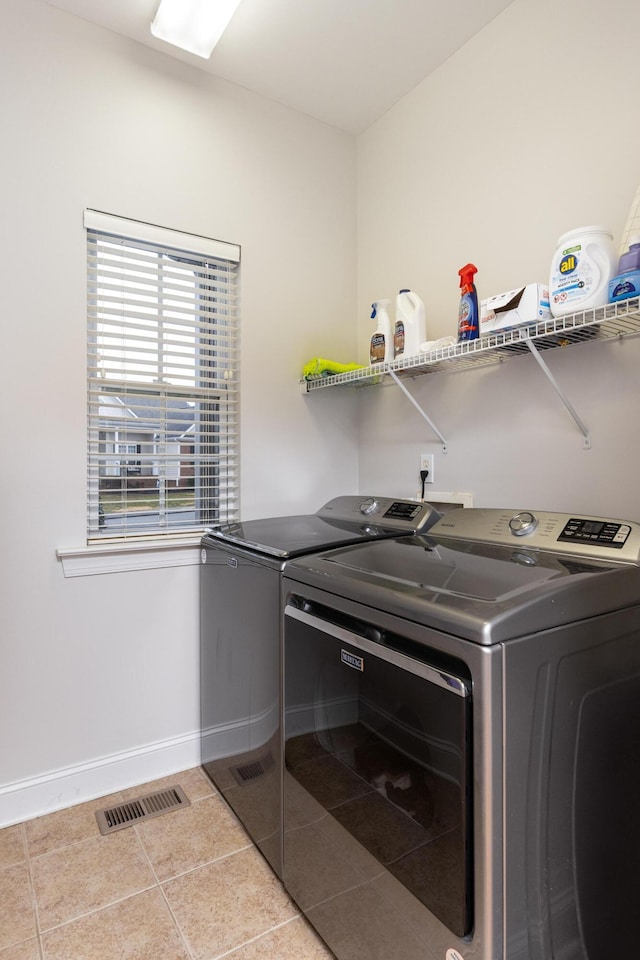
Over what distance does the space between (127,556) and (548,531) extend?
4.74 ft

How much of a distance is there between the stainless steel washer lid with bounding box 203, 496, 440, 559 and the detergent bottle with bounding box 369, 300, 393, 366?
0.57m

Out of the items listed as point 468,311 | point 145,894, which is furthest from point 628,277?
point 145,894

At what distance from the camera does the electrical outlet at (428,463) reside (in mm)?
2123

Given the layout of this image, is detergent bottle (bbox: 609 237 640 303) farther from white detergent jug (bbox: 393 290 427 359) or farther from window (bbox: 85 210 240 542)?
window (bbox: 85 210 240 542)

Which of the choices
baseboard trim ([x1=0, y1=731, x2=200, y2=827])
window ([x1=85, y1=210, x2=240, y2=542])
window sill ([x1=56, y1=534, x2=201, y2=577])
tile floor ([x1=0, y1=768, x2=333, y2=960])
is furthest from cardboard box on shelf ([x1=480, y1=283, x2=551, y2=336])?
baseboard trim ([x1=0, y1=731, x2=200, y2=827])

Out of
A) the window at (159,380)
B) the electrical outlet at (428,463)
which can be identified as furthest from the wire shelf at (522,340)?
the window at (159,380)

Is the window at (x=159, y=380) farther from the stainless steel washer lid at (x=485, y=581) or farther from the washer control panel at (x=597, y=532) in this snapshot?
the washer control panel at (x=597, y=532)

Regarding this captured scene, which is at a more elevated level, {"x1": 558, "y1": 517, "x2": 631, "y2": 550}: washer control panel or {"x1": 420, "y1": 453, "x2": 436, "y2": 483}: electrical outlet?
{"x1": 420, "y1": 453, "x2": 436, "y2": 483}: electrical outlet

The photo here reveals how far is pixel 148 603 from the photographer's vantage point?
2029mm

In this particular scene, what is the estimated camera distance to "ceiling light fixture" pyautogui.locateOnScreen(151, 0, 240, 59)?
165 centimetres

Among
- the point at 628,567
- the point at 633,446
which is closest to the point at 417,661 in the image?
the point at 628,567

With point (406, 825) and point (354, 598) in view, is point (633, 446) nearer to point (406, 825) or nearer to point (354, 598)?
point (354, 598)

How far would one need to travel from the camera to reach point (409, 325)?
1.93 metres

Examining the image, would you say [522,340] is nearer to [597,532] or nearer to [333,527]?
[597,532]
